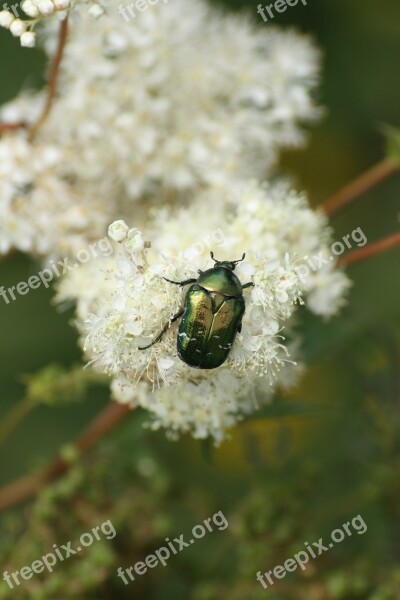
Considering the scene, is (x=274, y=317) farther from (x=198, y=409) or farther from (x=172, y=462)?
(x=172, y=462)

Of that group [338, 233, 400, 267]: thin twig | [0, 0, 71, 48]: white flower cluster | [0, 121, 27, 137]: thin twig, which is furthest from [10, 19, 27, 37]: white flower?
[338, 233, 400, 267]: thin twig

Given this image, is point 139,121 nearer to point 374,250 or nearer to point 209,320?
point 374,250

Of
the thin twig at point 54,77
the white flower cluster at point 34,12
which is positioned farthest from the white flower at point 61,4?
the thin twig at point 54,77

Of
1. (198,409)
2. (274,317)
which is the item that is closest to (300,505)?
(198,409)

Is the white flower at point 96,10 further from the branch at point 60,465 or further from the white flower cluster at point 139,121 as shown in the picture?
the branch at point 60,465

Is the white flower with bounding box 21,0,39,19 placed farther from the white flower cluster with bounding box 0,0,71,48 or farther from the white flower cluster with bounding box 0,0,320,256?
the white flower cluster with bounding box 0,0,320,256

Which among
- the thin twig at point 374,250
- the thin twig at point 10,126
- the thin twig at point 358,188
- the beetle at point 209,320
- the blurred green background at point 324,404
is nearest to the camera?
the beetle at point 209,320
